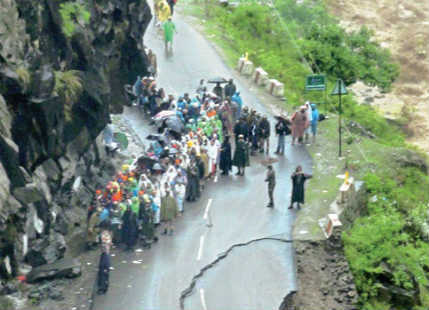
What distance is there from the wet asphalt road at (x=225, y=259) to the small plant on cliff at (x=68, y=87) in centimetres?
502

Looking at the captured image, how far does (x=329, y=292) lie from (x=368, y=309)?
4.21 ft

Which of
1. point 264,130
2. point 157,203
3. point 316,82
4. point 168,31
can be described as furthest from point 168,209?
point 168,31

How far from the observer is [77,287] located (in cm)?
3016

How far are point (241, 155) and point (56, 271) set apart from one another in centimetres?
1008

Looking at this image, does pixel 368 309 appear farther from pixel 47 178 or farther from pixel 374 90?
pixel 374 90

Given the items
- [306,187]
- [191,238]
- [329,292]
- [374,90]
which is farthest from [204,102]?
[374,90]

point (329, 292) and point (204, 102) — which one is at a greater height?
point (204, 102)

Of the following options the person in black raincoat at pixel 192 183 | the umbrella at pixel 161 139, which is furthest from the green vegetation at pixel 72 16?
the person in black raincoat at pixel 192 183

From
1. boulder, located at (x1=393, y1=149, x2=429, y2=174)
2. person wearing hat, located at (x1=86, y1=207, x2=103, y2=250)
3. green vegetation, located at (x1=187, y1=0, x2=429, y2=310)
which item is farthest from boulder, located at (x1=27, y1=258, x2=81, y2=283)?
boulder, located at (x1=393, y1=149, x2=429, y2=174)

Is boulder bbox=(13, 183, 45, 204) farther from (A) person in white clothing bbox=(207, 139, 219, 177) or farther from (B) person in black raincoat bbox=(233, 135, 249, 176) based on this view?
(B) person in black raincoat bbox=(233, 135, 249, 176)

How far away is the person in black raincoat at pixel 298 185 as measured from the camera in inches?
1357

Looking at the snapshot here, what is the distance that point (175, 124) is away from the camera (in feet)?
128

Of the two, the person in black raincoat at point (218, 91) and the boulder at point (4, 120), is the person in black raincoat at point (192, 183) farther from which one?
the person in black raincoat at point (218, 91)

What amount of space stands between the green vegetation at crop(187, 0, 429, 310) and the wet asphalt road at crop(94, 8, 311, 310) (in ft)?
4.62
